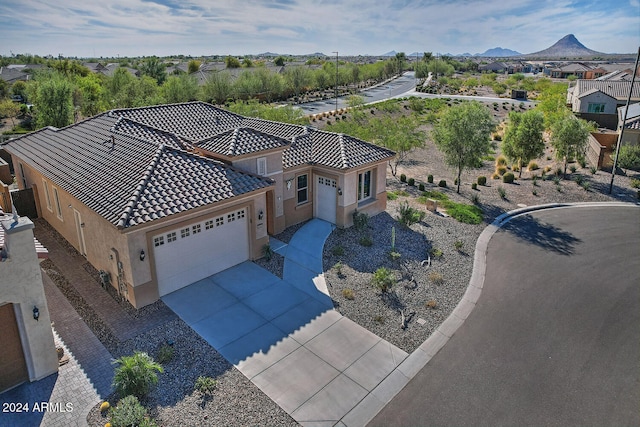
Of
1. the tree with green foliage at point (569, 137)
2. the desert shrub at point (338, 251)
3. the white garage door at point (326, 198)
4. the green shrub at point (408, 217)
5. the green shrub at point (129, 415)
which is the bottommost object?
the green shrub at point (129, 415)

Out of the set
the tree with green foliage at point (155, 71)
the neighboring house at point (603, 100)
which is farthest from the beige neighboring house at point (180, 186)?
the tree with green foliage at point (155, 71)

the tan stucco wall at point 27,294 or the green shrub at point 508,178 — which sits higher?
the tan stucco wall at point 27,294

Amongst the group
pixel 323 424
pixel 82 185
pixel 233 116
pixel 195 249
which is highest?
pixel 233 116

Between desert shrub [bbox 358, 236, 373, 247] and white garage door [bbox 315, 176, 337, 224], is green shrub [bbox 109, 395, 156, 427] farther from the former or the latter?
white garage door [bbox 315, 176, 337, 224]

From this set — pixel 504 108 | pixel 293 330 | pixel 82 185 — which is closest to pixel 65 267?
pixel 82 185

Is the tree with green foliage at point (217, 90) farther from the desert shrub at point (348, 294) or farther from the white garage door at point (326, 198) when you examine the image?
the desert shrub at point (348, 294)

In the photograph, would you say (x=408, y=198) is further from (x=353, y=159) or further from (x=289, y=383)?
(x=289, y=383)

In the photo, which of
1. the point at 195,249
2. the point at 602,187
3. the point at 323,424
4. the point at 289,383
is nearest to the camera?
the point at 323,424
